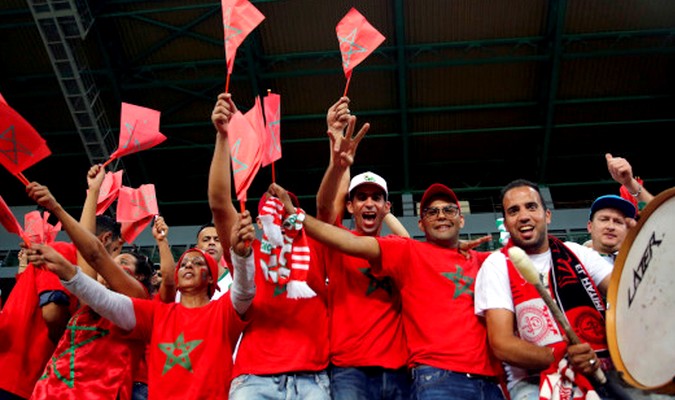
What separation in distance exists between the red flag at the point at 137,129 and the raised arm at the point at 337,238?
135 cm

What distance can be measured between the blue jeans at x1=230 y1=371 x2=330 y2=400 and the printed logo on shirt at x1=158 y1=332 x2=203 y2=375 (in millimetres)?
286

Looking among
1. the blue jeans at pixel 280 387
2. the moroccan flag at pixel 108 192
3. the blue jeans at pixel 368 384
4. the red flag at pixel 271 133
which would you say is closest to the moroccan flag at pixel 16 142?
the moroccan flag at pixel 108 192

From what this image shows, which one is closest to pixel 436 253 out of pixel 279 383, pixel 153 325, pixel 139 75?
pixel 279 383

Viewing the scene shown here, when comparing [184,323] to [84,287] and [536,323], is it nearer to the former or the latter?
[84,287]

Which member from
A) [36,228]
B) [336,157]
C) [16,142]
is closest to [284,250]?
[336,157]

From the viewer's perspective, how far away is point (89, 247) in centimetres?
289

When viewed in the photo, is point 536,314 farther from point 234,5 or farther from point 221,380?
point 234,5

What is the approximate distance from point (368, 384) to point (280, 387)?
38cm

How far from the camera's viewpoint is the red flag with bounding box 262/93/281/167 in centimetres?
302

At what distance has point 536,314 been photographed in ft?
7.76

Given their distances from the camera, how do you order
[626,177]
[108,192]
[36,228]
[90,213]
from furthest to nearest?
[108,192]
[36,228]
[626,177]
[90,213]

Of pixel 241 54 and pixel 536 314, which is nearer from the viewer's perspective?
pixel 536 314

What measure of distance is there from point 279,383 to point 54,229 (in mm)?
2542

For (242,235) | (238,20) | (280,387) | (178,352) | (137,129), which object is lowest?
(280,387)
